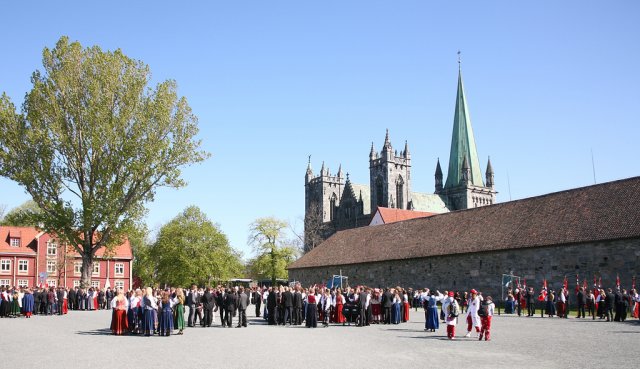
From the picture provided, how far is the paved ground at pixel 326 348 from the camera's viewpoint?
1377 cm

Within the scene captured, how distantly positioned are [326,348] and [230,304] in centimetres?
959

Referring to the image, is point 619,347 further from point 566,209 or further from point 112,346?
point 566,209

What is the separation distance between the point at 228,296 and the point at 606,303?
15.8 m

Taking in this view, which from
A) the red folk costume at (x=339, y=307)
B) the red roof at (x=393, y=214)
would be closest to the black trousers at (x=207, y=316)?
the red folk costume at (x=339, y=307)

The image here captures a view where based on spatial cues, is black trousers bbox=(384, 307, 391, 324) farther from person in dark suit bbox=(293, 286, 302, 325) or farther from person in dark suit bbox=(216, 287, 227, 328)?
person in dark suit bbox=(216, 287, 227, 328)

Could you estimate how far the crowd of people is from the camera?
69.9ft

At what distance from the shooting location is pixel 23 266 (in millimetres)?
62719

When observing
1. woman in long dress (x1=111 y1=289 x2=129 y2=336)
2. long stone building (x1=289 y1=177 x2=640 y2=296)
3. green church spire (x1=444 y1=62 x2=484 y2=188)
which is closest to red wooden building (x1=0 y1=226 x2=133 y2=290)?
long stone building (x1=289 y1=177 x2=640 y2=296)

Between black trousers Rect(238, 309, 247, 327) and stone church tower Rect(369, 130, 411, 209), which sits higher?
stone church tower Rect(369, 130, 411, 209)

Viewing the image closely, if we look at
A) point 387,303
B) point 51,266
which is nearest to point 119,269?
point 51,266

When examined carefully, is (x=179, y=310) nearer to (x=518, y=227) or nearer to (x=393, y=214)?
(x=518, y=227)

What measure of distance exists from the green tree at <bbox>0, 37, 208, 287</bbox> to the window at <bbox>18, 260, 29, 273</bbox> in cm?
3021

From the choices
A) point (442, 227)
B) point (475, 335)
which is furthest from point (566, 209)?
point (475, 335)

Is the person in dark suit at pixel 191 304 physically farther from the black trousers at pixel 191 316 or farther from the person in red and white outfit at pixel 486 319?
the person in red and white outfit at pixel 486 319
